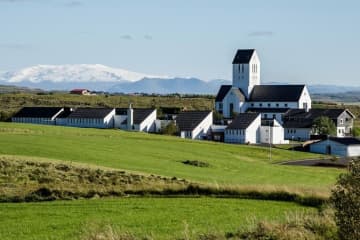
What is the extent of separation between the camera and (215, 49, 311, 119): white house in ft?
405

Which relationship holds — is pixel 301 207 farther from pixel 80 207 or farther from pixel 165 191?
pixel 80 207

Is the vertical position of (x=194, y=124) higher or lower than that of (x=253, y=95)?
lower

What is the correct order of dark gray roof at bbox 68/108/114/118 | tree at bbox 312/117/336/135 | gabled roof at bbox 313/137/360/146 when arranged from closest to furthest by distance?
1. gabled roof at bbox 313/137/360/146
2. tree at bbox 312/117/336/135
3. dark gray roof at bbox 68/108/114/118

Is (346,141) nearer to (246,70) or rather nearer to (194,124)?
(194,124)

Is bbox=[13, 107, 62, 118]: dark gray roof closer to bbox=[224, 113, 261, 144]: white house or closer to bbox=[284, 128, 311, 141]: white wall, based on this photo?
bbox=[224, 113, 261, 144]: white house

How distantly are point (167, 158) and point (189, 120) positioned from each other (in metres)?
40.1

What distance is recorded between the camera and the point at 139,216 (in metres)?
23.5

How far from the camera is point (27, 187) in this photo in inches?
1240

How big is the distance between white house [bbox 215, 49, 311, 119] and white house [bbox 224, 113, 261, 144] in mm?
24110

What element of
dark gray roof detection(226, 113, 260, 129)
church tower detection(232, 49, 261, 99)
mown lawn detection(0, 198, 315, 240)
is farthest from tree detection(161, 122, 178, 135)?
mown lawn detection(0, 198, 315, 240)

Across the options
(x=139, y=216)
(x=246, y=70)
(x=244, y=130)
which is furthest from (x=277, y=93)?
(x=139, y=216)

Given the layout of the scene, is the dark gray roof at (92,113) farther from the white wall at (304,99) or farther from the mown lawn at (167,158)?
the white wall at (304,99)

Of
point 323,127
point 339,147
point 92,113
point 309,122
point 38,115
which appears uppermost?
point 92,113

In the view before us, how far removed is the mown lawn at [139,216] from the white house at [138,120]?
217ft
